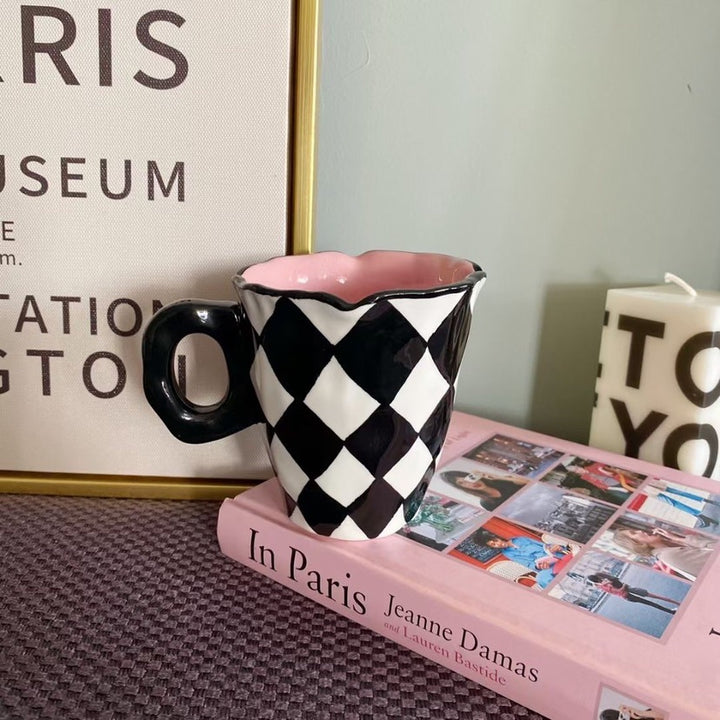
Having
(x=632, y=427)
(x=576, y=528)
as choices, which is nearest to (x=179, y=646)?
(x=576, y=528)

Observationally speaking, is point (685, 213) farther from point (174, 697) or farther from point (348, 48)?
point (174, 697)

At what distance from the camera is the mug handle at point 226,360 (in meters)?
0.38

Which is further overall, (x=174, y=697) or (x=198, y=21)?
(x=198, y=21)

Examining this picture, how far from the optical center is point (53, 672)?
0.31 meters

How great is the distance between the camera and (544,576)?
0.34 m

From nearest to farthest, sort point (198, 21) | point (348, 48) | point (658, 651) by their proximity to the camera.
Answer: point (658, 651)
point (198, 21)
point (348, 48)

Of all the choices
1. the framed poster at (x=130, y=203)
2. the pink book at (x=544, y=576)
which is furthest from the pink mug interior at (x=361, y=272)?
the pink book at (x=544, y=576)

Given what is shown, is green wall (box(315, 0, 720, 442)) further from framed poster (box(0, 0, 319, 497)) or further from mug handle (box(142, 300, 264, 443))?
mug handle (box(142, 300, 264, 443))

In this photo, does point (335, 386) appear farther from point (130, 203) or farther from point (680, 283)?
point (680, 283)

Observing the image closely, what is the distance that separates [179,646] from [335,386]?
15 centimetres

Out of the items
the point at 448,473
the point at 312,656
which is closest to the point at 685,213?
the point at 448,473

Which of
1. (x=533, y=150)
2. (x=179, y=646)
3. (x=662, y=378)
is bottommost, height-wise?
(x=179, y=646)

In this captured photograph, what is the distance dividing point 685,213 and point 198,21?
0.38 meters

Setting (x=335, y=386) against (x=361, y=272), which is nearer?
(x=335, y=386)
